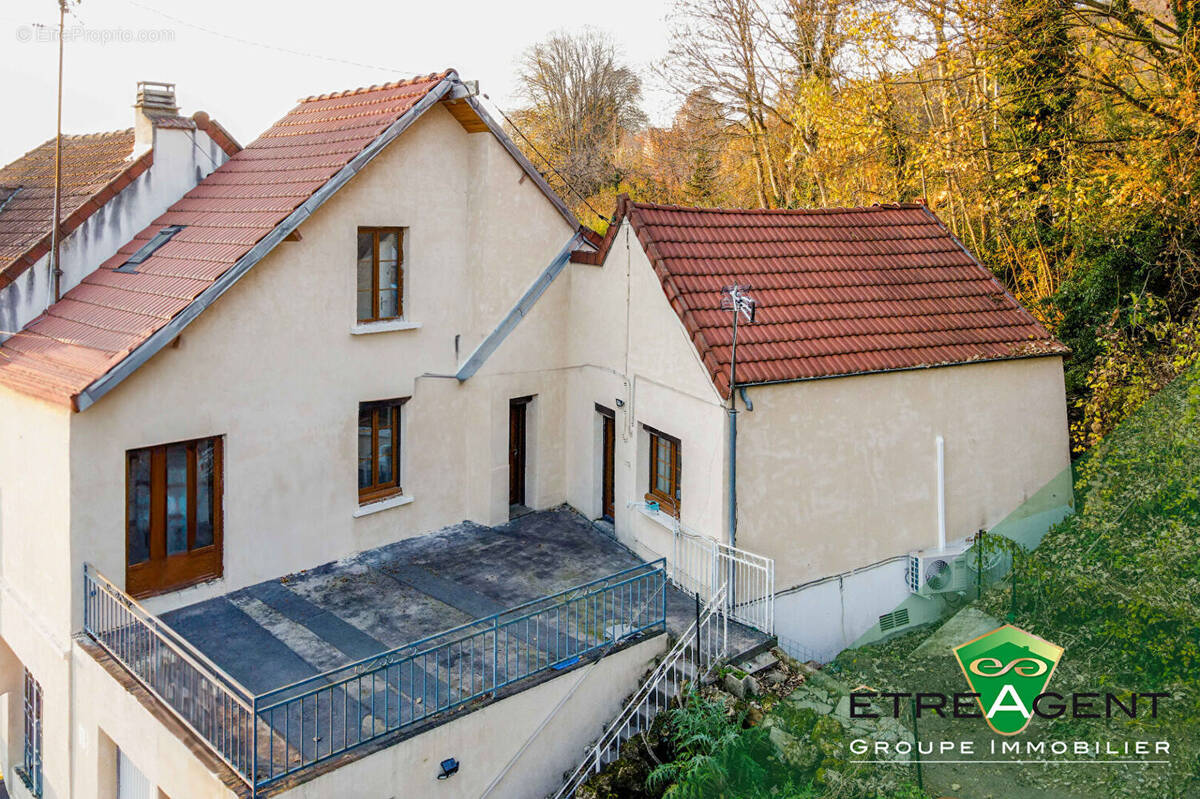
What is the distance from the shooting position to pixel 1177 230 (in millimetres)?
16078

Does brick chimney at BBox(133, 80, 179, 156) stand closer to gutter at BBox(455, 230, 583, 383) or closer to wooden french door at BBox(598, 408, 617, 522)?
gutter at BBox(455, 230, 583, 383)

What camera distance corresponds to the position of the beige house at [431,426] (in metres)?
11.1

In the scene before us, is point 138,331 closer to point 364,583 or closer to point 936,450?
point 364,583

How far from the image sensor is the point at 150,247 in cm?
1409

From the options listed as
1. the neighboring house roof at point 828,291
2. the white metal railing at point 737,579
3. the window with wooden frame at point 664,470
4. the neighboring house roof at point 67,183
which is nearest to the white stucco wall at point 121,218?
the neighboring house roof at point 67,183

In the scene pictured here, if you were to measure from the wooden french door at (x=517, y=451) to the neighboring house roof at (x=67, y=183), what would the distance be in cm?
594

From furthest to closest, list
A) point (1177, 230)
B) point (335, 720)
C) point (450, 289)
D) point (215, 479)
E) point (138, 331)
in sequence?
1. point (1177, 230)
2. point (450, 289)
3. point (215, 479)
4. point (138, 331)
5. point (335, 720)

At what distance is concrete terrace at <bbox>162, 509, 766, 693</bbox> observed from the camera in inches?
453

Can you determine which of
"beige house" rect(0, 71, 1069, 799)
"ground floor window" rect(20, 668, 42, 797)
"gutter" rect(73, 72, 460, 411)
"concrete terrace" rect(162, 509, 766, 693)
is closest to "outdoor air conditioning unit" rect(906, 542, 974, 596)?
"beige house" rect(0, 71, 1069, 799)

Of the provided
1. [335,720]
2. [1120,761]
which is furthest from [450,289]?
[1120,761]

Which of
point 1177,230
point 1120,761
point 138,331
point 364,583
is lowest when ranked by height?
point 1120,761

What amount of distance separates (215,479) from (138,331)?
2118 millimetres

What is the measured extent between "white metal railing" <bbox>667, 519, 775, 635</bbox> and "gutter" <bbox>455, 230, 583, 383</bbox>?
437cm

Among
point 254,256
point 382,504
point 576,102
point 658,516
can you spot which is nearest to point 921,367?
point 658,516
